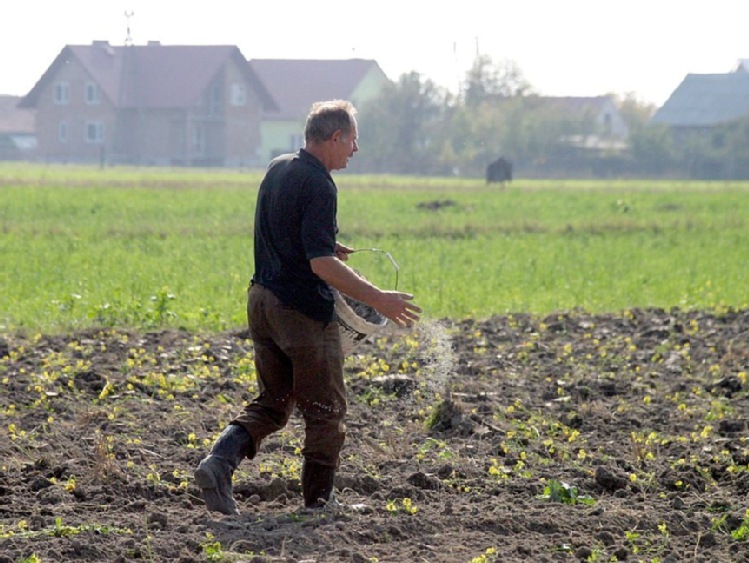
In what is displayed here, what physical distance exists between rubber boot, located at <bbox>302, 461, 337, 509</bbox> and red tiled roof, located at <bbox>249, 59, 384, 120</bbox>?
80432 mm

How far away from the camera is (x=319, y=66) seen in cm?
8888

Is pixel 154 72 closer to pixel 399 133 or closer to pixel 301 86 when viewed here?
pixel 301 86

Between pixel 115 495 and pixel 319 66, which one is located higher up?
pixel 319 66

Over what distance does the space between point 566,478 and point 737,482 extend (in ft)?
3.05

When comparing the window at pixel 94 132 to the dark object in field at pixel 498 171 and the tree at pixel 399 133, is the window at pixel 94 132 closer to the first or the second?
the tree at pixel 399 133

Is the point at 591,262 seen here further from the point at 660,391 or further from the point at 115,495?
the point at 115,495

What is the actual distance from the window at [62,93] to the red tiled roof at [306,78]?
41.8ft

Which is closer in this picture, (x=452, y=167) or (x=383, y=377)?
(x=383, y=377)

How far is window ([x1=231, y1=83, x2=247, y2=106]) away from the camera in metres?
80.5

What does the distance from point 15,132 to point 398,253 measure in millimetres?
81115

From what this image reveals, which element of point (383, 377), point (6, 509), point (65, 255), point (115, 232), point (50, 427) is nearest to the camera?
point (6, 509)

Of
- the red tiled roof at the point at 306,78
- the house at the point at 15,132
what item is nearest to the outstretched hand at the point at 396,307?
the red tiled roof at the point at 306,78

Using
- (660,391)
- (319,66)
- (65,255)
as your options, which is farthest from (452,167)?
(660,391)

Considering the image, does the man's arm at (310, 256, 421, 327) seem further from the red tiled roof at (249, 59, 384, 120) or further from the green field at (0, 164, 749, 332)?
the red tiled roof at (249, 59, 384, 120)
